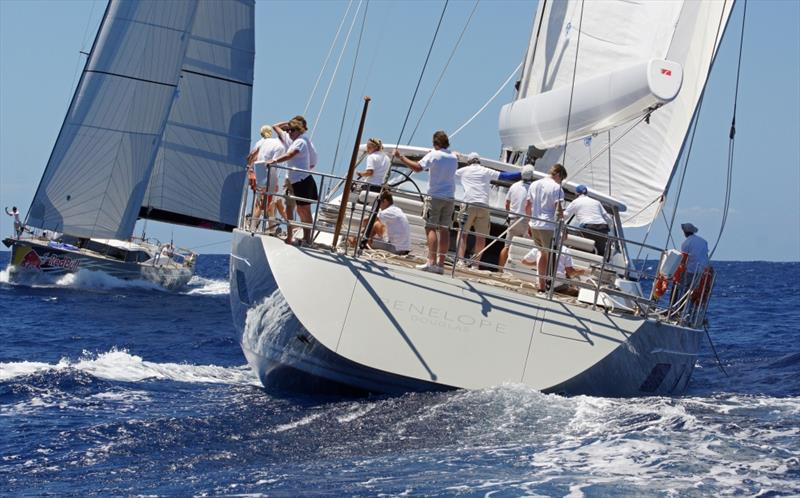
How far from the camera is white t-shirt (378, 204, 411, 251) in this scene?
1034 cm

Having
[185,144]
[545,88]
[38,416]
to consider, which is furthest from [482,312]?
[185,144]

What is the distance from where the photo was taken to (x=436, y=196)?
9492 millimetres

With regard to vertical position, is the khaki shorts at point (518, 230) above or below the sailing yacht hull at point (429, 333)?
above

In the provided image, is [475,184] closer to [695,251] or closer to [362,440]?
[695,251]

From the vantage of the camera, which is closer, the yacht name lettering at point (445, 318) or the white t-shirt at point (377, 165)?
the yacht name lettering at point (445, 318)

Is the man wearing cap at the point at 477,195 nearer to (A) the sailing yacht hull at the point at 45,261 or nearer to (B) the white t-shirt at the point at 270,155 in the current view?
(B) the white t-shirt at the point at 270,155

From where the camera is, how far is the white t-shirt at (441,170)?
32.4 feet

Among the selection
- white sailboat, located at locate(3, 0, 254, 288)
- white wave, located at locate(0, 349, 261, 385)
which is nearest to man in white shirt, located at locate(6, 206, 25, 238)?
white sailboat, located at locate(3, 0, 254, 288)

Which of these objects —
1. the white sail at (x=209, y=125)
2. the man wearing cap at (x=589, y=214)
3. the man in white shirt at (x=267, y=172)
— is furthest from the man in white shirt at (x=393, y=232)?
the white sail at (x=209, y=125)

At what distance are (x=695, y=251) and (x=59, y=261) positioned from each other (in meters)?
22.3

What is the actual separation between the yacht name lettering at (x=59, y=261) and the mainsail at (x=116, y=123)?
741 millimetres

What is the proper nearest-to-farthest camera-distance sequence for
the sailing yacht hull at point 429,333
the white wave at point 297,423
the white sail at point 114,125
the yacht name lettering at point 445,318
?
the white wave at point 297,423, the sailing yacht hull at point 429,333, the yacht name lettering at point 445,318, the white sail at point 114,125

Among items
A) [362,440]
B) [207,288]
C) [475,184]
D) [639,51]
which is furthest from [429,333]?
[207,288]

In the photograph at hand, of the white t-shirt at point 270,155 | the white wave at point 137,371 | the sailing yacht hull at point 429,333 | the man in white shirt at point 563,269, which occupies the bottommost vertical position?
the white wave at point 137,371
